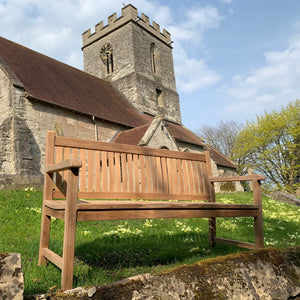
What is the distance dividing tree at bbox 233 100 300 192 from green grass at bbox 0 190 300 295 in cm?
2072

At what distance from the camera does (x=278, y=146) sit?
2494cm

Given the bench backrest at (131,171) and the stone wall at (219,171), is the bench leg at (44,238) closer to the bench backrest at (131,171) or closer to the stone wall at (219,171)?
the bench backrest at (131,171)

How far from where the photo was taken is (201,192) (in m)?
3.84

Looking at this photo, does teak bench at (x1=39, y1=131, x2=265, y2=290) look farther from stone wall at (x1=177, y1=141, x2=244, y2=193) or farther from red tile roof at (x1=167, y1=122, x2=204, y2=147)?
Result: red tile roof at (x1=167, y1=122, x2=204, y2=147)

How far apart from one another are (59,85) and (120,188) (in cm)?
1233

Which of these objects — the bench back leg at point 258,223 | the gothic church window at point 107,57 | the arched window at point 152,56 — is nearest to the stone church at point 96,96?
the gothic church window at point 107,57

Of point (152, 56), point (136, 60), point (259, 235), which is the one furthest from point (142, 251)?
point (152, 56)

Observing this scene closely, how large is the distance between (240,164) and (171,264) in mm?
29292

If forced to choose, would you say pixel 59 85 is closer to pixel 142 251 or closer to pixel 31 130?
pixel 31 130

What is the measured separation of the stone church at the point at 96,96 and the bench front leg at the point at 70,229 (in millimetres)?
6639

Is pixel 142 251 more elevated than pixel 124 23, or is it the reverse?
pixel 124 23

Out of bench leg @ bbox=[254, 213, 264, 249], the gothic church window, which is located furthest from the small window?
bench leg @ bbox=[254, 213, 264, 249]

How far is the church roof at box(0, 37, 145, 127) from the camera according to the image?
12.1m

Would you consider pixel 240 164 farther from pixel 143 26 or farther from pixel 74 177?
pixel 74 177
